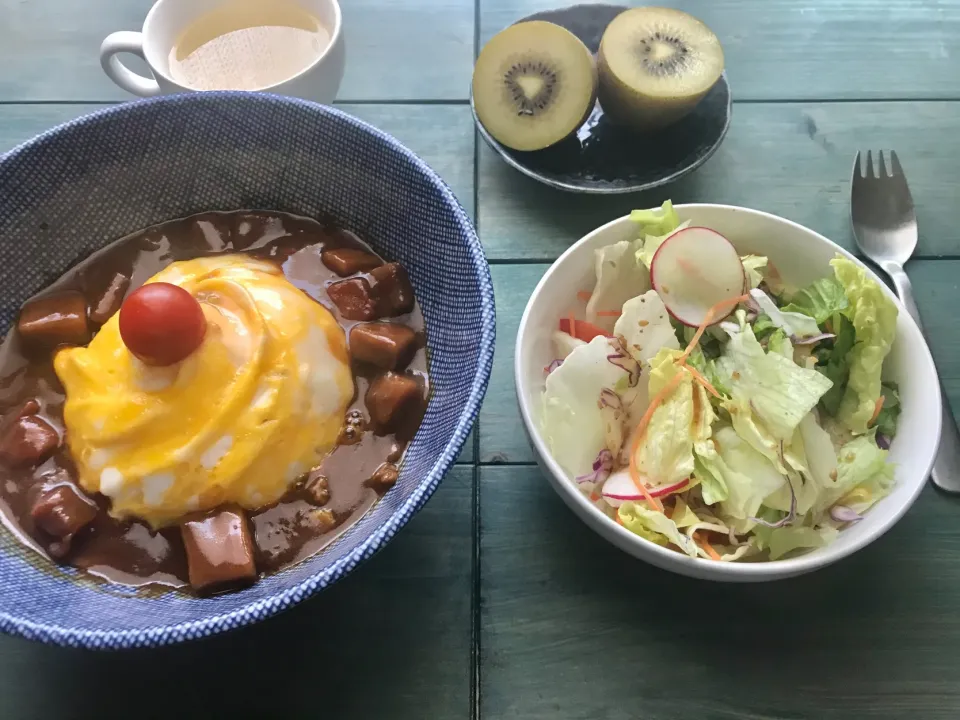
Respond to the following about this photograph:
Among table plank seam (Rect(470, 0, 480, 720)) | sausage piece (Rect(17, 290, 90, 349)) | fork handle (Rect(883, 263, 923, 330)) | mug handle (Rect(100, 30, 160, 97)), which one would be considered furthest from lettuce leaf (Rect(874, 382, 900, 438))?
mug handle (Rect(100, 30, 160, 97))

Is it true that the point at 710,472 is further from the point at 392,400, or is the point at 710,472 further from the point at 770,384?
the point at 392,400

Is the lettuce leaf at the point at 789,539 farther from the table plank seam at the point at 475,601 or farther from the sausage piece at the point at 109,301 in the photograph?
the sausage piece at the point at 109,301

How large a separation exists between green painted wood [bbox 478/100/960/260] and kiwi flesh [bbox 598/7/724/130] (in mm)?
182

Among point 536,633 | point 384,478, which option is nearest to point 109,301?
point 384,478

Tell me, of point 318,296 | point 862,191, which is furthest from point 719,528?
point 862,191

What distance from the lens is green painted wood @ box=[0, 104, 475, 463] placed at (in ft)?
5.74

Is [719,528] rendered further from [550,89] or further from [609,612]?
[550,89]

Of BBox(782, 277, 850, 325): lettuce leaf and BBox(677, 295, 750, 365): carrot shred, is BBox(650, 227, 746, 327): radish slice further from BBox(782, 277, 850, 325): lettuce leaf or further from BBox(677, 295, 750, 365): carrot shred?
BBox(782, 277, 850, 325): lettuce leaf

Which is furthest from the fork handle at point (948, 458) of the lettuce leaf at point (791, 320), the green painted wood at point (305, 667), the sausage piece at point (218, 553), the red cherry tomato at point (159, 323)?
the red cherry tomato at point (159, 323)

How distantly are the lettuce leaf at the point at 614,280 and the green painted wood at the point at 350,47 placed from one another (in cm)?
67

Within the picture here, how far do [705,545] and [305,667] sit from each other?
2.21ft

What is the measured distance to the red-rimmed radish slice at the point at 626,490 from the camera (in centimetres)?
126

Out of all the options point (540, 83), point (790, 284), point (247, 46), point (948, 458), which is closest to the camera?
point (948, 458)

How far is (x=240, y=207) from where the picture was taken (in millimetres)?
1447
